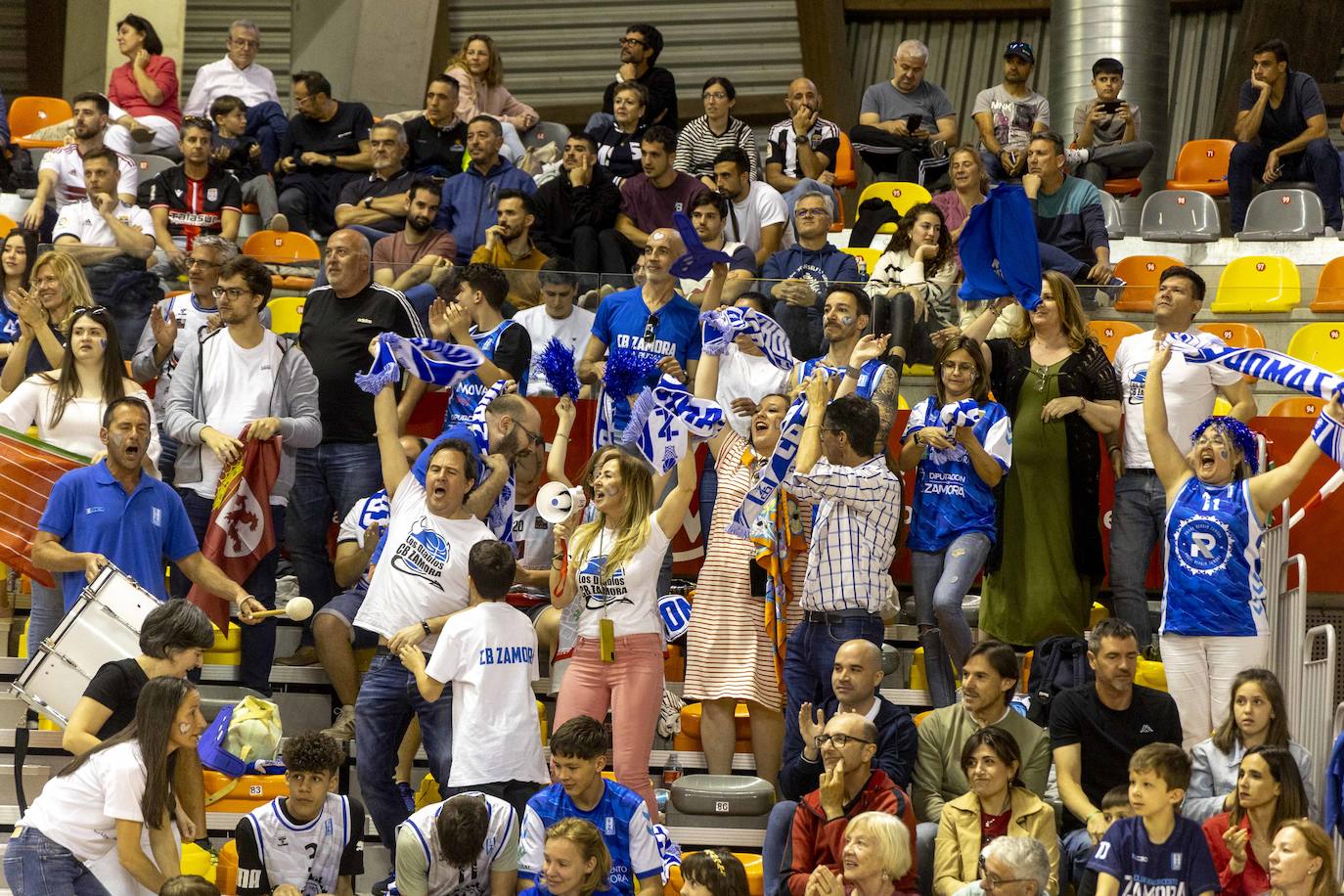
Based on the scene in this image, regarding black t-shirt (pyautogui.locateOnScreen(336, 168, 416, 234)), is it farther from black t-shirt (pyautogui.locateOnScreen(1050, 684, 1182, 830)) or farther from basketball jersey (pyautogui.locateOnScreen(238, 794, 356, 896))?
black t-shirt (pyautogui.locateOnScreen(1050, 684, 1182, 830))

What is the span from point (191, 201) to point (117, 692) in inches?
232

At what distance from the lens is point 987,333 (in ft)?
30.1

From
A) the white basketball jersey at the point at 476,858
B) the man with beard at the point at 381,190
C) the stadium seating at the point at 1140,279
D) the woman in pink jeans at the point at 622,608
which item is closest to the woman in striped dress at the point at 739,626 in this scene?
the woman in pink jeans at the point at 622,608

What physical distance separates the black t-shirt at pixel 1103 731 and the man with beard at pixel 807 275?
105 inches

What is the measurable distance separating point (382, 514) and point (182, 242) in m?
3.32

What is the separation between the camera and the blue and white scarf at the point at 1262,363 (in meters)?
7.62

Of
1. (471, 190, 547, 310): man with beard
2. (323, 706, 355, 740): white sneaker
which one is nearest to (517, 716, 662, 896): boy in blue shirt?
(323, 706, 355, 740): white sneaker

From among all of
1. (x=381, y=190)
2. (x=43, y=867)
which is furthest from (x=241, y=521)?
(x=381, y=190)

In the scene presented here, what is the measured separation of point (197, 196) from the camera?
11766 millimetres

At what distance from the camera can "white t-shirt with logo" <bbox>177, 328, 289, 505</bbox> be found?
Result: 858cm

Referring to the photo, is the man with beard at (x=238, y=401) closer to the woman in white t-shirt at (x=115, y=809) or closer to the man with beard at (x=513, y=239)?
the man with beard at (x=513, y=239)

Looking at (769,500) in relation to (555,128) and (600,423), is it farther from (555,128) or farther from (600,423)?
(555,128)

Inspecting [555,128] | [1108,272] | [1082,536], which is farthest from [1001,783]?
[555,128]

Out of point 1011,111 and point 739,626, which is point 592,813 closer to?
point 739,626
